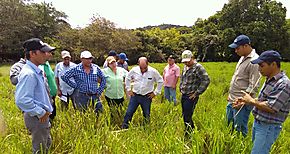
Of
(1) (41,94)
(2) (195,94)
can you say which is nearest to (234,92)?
(2) (195,94)

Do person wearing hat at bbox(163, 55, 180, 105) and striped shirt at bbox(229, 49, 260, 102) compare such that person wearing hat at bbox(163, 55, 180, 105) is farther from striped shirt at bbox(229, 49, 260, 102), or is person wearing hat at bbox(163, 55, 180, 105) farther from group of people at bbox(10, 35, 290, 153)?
striped shirt at bbox(229, 49, 260, 102)

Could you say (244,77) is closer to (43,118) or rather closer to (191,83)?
(191,83)

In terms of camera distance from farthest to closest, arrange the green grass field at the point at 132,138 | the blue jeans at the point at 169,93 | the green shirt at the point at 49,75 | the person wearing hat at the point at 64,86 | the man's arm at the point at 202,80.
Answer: the blue jeans at the point at 169,93 → the person wearing hat at the point at 64,86 → the green shirt at the point at 49,75 → the man's arm at the point at 202,80 → the green grass field at the point at 132,138

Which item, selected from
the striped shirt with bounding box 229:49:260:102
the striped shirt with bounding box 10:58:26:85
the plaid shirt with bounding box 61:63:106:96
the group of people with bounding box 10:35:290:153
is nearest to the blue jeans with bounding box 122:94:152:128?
the group of people with bounding box 10:35:290:153

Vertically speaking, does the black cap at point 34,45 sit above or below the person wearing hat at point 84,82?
above

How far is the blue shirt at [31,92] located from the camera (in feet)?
9.92

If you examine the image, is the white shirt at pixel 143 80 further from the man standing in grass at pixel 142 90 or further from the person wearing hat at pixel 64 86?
the person wearing hat at pixel 64 86

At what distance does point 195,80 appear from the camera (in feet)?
15.6

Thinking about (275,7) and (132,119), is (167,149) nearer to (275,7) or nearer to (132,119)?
(132,119)

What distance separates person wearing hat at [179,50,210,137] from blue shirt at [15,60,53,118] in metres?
2.28

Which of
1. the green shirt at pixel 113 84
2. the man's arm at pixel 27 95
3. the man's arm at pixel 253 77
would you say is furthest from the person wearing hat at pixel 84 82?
the man's arm at pixel 253 77

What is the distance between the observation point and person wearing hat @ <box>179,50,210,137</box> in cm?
466

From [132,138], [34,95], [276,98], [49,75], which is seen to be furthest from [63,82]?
[276,98]

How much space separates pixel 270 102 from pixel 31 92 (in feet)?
7.66
